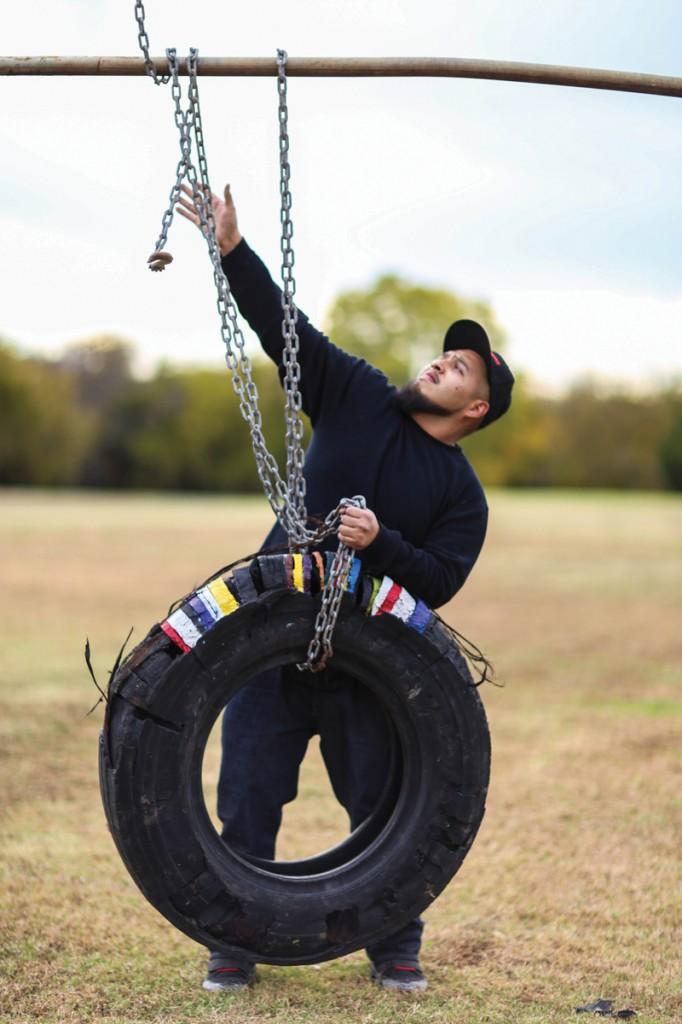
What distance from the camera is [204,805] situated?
3.17m

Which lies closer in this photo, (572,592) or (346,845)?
(346,845)

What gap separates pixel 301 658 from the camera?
3246mm

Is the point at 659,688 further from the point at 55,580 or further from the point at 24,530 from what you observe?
the point at 24,530

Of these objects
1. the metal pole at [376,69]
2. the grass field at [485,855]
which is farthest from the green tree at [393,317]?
the metal pole at [376,69]

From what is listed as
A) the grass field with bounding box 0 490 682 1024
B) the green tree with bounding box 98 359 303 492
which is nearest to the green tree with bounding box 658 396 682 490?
the green tree with bounding box 98 359 303 492

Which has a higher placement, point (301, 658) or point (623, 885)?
Answer: point (301, 658)

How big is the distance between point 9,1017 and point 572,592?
12828mm

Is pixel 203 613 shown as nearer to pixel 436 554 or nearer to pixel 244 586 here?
pixel 244 586

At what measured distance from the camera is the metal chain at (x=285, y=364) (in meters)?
3.19

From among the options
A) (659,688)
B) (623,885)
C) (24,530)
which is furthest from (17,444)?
(623,885)

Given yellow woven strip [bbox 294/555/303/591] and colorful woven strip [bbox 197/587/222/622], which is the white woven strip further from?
colorful woven strip [bbox 197/587/222/622]

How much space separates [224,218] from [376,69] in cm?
65

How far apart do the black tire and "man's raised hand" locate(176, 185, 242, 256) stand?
43.3 inches

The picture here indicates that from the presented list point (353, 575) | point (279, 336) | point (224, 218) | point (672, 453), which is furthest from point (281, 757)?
point (672, 453)
